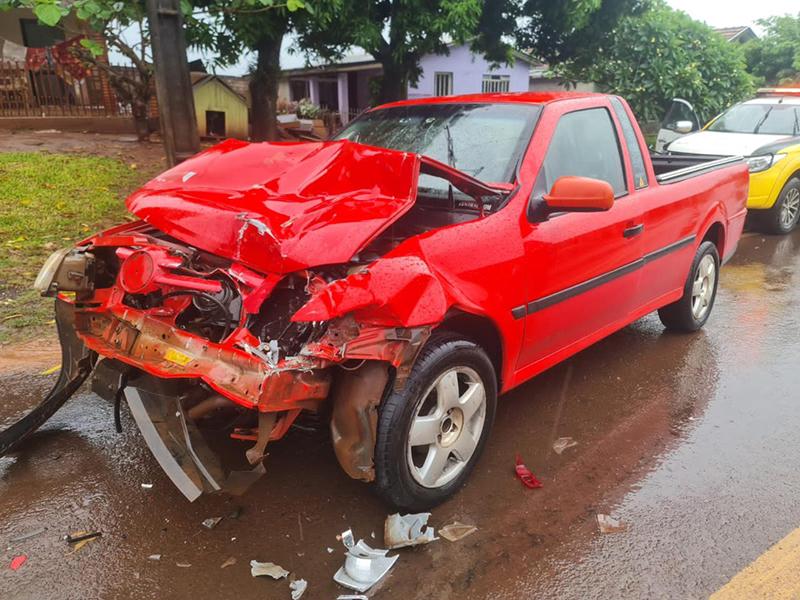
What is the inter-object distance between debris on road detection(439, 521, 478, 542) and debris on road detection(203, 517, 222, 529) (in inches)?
38.6

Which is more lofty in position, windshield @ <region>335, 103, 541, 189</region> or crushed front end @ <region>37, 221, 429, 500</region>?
windshield @ <region>335, 103, 541, 189</region>

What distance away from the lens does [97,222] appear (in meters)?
7.28

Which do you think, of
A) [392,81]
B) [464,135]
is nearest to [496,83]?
[392,81]

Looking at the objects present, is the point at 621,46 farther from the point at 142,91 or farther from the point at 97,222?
the point at 97,222

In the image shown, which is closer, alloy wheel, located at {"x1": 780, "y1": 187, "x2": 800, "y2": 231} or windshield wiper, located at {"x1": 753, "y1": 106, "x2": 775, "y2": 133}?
alloy wheel, located at {"x1": 780, "y1": 187, "x2": 800, "y2": 231}

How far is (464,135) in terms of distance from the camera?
12.0 ft

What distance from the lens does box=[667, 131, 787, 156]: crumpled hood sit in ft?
28.9

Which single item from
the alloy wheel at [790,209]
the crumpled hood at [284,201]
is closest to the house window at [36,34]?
the crumpled hood at [284,201]

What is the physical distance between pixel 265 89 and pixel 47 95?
557 centimetres

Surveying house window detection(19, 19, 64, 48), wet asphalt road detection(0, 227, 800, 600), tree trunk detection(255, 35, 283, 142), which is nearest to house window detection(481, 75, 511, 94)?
tree trunk detection(255, 35, 283, 142)

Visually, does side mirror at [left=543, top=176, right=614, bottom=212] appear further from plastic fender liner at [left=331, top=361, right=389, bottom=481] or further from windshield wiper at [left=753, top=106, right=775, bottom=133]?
windshield wiper at [left=753, top=106, right=775, bottom=133]

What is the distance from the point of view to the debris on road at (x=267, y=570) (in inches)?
98.3

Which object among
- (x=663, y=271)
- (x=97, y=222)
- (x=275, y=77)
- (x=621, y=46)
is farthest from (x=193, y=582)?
(x=621, y=46)

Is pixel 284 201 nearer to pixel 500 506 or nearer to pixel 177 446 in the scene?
pixel 177 446
